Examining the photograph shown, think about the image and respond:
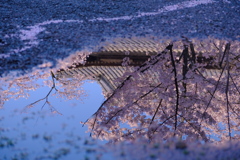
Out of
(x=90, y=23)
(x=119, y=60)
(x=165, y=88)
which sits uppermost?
(x=90, y=23)

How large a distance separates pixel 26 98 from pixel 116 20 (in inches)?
107

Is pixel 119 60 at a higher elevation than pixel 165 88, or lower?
higher

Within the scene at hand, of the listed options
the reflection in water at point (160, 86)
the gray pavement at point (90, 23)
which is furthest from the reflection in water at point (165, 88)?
the gray pavement at point (90, 23)

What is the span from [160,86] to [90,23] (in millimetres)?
2232

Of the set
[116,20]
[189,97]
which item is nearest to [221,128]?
[189,97]

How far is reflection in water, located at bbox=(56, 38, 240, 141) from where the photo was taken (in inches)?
125

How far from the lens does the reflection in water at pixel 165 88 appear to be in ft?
10.4

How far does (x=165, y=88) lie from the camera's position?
3814 millimetres

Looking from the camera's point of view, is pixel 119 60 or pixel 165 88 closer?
pixel 165 88

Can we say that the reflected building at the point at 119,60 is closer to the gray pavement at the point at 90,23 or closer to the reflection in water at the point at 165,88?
the reflection in water at the point at 165,88

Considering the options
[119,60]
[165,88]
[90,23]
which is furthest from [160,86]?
[90,23]

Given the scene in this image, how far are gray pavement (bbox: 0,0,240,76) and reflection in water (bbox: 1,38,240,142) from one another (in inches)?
10.4

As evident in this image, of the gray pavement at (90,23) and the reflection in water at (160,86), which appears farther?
the gray pavement at (90,23)

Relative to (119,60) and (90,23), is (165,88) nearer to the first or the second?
(119,60)
